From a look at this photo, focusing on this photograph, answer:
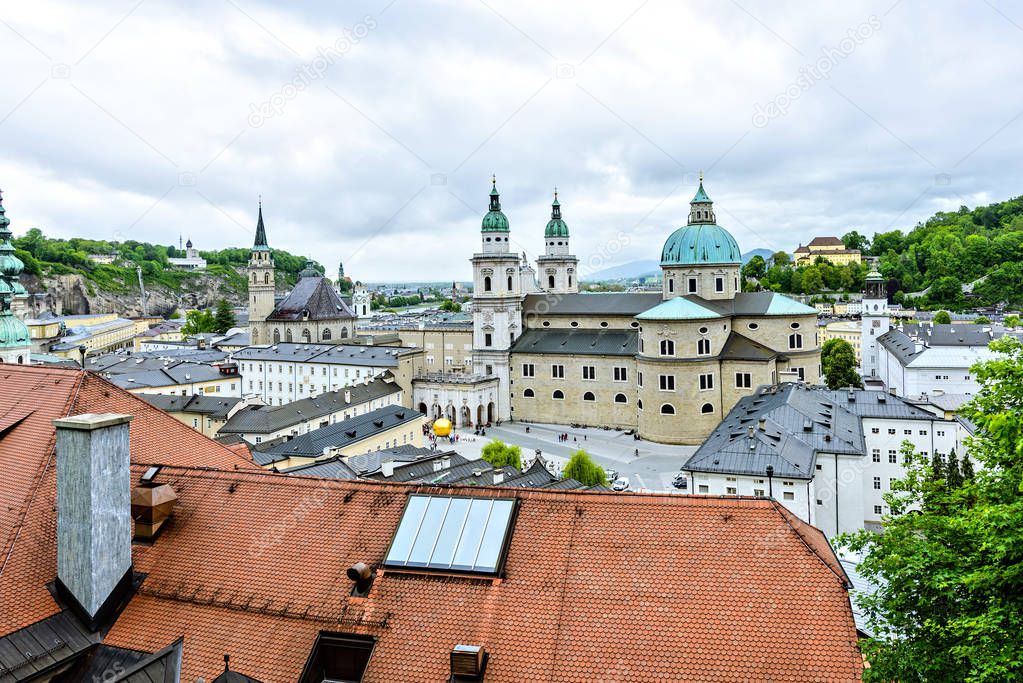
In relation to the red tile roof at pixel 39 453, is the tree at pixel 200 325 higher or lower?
higher

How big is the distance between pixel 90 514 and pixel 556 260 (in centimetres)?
8118

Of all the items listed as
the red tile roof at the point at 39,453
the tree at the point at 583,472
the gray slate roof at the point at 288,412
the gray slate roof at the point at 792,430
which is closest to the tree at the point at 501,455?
the tree at the point at 583,472

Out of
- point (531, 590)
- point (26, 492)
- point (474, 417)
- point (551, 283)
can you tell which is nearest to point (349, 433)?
point (474, 417)

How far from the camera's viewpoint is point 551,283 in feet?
295

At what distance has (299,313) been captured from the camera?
3590 inches

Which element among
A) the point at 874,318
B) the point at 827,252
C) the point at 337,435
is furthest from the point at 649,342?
the point at 827,252

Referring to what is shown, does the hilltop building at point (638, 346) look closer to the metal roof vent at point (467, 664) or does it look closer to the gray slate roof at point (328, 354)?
the gray slate roof at point (328, 354)

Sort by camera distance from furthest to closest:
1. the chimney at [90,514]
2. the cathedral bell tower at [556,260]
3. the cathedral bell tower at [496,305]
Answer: the cathedral bell tower at [556,260] → the cathedral bell tower at [496,305] → the chimney at [90,514]

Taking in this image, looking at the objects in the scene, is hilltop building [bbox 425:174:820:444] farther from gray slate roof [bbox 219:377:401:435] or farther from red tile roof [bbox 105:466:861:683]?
red tile roof [bbox 105:466:861:683]

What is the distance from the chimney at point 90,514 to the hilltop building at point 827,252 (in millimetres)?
158615

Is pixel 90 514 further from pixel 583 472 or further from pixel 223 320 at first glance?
pixel 223 320

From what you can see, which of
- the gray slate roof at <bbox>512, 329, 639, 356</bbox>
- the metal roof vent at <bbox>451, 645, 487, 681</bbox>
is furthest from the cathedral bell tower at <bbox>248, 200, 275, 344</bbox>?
the metal roof vent at <bbox>451, 645, 487, 681</bbox>

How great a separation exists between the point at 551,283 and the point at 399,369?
1031 inches

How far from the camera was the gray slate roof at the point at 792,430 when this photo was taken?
33219 millimetres
